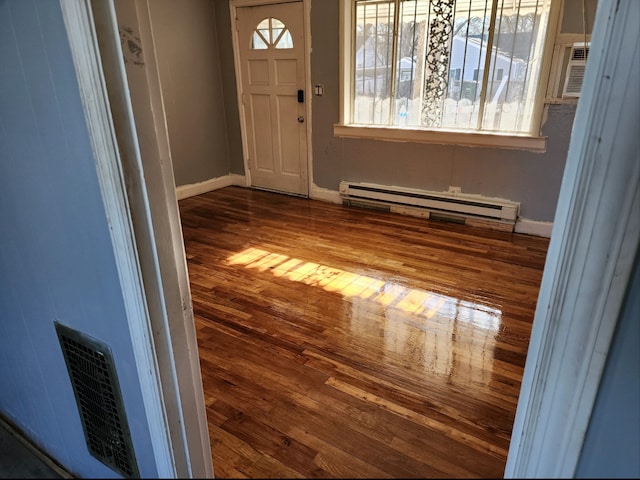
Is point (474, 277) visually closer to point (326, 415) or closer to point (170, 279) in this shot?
point (326, 415)

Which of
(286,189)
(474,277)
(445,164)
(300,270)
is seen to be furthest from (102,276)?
(286,189)

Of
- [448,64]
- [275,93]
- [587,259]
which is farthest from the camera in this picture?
[275,93]

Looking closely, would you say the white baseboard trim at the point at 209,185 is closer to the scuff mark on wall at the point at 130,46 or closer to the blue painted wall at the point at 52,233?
the blue painted wall at the point at 52,233

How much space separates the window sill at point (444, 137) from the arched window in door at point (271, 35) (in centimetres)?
109

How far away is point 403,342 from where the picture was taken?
2400mm

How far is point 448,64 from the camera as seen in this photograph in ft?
12.6

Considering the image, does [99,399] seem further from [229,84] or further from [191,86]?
[229,84]

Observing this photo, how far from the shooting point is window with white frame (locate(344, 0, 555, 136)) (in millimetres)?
3510

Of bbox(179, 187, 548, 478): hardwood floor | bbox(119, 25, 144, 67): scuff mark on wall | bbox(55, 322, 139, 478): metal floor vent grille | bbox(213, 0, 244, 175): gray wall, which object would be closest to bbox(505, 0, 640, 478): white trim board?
bbox(179, 187, 548, 478): hardwood floor

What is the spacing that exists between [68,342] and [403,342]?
1.64 metres

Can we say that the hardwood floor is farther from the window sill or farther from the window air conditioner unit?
the window air conditioner unit

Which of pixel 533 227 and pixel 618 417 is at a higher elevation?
pixel 618 417

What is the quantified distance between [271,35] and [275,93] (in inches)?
23.5

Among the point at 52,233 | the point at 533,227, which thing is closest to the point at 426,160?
the point at 533,227
